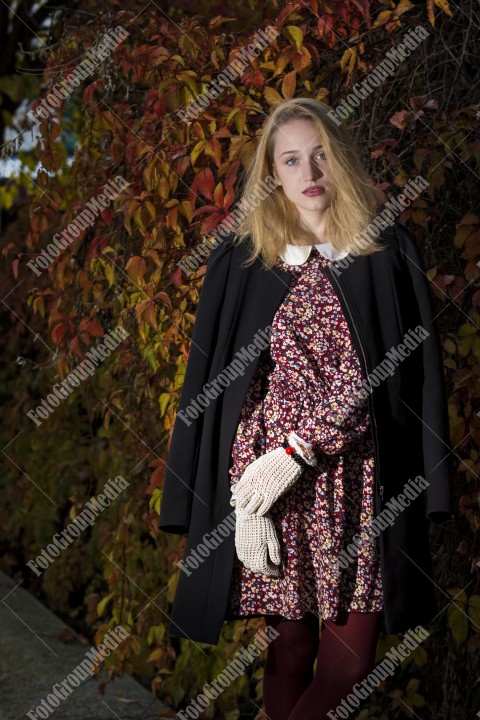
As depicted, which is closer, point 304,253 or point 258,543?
point 258,543

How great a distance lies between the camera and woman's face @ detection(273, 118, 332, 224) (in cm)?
255

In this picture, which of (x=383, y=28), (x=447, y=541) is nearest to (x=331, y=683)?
(x=447, y=541)

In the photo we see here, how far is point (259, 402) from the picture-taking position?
2568 mm

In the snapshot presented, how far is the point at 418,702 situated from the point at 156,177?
1743 mm

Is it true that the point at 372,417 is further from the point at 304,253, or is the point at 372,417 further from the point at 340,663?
the point at 340,663

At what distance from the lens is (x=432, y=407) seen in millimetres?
2482

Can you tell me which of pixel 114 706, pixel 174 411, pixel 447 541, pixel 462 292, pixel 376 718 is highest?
pixel 462 292

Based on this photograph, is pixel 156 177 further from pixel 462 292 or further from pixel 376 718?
pixel 376 718

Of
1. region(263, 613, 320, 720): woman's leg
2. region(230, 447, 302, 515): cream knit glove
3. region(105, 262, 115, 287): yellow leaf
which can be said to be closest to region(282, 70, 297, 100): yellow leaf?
region(105, 262, 115, 287): yellow leaf

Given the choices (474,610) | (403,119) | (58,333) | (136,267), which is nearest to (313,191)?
(403,119)

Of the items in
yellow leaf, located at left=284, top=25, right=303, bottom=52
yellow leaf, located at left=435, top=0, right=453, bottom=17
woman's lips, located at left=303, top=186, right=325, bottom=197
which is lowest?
woman's lips, located at left=303, top=186, right=325, bottom=197

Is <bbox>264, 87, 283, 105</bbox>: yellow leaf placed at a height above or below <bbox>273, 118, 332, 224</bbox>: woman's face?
above

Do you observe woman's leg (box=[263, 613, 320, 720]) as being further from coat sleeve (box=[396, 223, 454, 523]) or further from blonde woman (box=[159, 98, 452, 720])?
coat sleeve (box=[396, 223, 454, 523])

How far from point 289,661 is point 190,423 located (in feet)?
2.04
